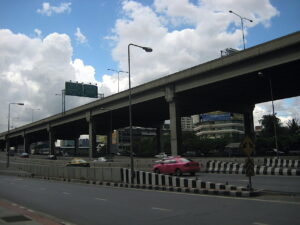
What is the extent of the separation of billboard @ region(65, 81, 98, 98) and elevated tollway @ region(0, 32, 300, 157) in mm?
5259

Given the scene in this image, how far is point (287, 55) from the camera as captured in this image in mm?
31047

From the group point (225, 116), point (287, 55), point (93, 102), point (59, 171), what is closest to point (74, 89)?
point (93, 102)

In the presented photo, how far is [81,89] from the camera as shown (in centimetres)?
5162

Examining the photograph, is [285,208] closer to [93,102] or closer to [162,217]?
[162,217]

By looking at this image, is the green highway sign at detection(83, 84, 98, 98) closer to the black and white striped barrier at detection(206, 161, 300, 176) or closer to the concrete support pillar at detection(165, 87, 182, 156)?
the concrete support pillar at detection(165, 87, 182, 156)

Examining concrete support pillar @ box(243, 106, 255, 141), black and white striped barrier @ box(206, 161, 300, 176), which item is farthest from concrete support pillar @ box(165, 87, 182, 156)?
concrete support pillar @ box(243, 106, 255, 141)

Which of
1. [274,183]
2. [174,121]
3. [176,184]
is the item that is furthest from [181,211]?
[174,121]

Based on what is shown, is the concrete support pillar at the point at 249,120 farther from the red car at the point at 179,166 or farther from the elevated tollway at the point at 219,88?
the red car at the point at 179,166

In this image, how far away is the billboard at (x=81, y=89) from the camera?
1994 inches

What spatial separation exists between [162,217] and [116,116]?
63154mm

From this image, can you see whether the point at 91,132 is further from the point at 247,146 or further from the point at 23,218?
the point at 23,218

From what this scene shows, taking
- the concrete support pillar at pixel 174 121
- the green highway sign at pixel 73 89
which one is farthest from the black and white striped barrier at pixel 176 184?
the green highway sign at pixel 73 89

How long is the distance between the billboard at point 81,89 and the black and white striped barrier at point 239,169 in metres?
25.2

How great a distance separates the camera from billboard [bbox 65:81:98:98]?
50.7 meters
